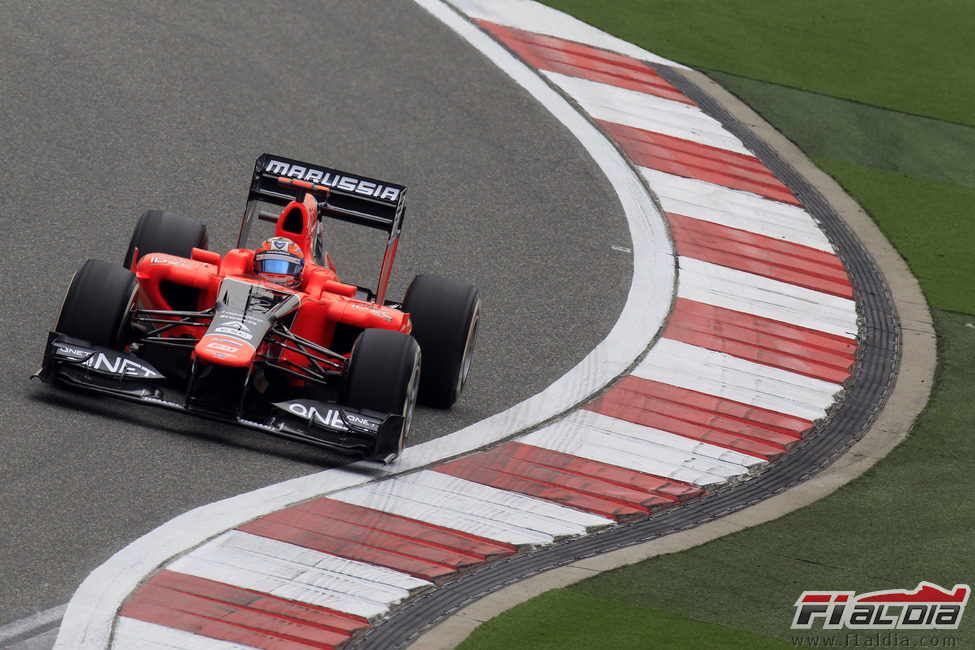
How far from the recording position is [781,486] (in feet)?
32.4

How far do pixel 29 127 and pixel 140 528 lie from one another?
609cm

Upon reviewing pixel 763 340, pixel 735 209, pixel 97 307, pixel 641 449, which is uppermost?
pixel 735 209

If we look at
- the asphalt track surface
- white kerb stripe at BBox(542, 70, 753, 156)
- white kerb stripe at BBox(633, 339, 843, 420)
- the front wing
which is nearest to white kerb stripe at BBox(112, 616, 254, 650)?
the asphalt track surface

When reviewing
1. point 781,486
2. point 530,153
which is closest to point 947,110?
point 530,153

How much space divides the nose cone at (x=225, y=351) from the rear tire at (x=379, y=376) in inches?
24.5

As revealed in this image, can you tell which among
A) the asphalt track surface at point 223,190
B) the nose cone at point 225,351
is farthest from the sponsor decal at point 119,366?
the nose cone at point 225,351

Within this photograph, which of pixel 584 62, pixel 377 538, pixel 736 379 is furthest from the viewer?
pixel 584 62

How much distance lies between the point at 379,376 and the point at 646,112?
301 inches

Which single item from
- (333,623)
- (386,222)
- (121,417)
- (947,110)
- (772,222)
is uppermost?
(947,110)

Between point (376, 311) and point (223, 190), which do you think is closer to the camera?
point (376, 311)

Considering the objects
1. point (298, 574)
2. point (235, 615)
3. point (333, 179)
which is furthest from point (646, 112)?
point (235, 615)

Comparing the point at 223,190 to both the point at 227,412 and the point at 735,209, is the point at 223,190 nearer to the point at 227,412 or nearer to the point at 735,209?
the point at 227,412

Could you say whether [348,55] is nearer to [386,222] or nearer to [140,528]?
[386,222]

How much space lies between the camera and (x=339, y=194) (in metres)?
10.2
